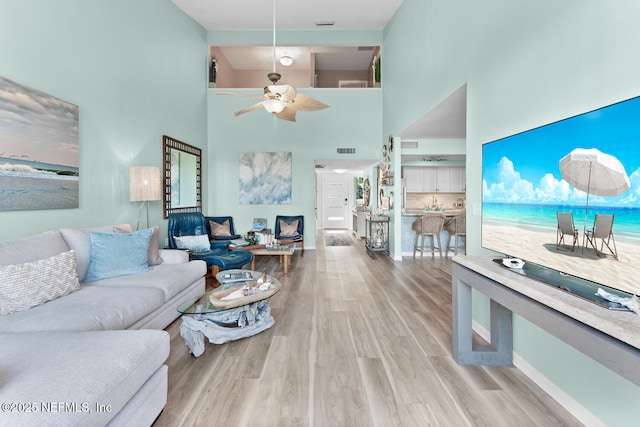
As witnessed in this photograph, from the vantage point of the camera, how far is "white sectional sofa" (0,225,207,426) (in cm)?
109

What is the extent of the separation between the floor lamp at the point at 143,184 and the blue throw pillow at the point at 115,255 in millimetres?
984

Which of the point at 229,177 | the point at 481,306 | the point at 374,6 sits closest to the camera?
the point at 481,306

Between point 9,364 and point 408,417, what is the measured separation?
187 cm

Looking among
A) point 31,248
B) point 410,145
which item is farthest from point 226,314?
point 410,145

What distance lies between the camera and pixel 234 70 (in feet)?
26.7

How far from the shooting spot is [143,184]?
12.4 feet

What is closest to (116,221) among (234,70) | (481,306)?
(481,306)

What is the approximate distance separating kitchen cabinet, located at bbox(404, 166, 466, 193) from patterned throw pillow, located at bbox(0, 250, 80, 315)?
7.14m

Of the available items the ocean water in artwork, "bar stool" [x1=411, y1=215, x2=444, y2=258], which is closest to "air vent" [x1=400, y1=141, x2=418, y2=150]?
"bar stool" [x1=411, y1=215, x2=444, y2=258]

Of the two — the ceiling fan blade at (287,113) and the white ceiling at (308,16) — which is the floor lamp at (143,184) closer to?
the ceiling fan blade at (287,113)

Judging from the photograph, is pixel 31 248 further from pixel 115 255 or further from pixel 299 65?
pixel 299 65

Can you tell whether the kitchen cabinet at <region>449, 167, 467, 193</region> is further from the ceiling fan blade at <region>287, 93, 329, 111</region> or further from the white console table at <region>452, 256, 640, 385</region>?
the white console table at <region>452, 256, 640, 385</region>

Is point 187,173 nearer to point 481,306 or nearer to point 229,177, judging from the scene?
point 229,177

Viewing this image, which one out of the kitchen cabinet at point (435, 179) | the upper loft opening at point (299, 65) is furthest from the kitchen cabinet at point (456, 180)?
the upper loft opening at point (299, 65)
